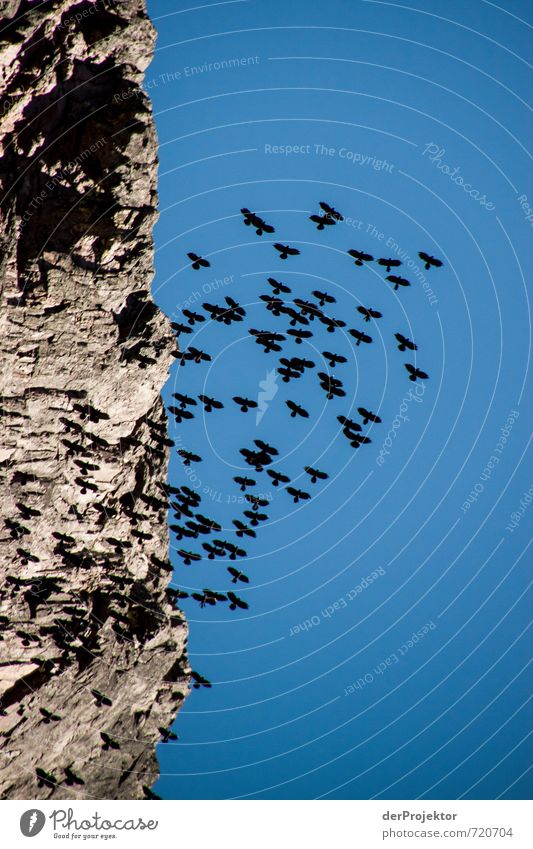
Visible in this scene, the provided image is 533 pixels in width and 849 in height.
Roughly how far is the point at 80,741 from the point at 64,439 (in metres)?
16.4

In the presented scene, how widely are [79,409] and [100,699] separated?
617 inches

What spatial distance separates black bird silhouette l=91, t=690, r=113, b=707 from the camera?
55594 mm

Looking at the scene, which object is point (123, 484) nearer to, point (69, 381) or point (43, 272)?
point (69, 381)

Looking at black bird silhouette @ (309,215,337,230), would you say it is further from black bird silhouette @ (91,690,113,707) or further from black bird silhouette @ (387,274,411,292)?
black bird silhouette @ (91,690,113,707)

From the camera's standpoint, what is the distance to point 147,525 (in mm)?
57125

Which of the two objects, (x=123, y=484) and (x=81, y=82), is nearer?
(x=81, y=82)

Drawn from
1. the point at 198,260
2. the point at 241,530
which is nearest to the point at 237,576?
the point at 241,530

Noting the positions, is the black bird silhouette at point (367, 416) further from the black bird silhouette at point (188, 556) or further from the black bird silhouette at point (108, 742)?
the black bird silhouette at point (108, 742)

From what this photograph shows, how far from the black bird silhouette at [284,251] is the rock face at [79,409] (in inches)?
246

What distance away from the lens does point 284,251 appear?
2063 inches

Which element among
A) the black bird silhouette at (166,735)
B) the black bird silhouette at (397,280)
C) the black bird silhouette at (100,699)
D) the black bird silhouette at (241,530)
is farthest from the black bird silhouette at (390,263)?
the black bird silhouette at (166,735)

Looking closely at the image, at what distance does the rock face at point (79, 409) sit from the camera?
4912 centimetres
